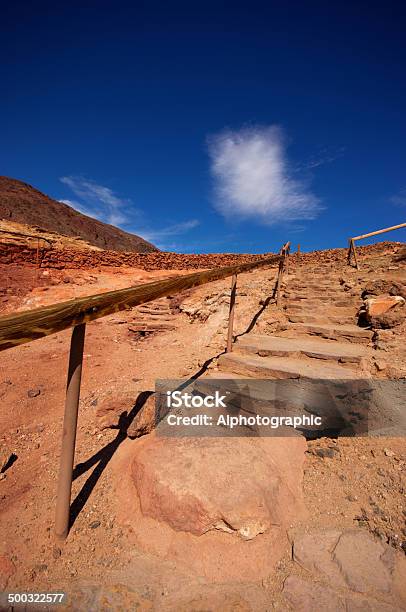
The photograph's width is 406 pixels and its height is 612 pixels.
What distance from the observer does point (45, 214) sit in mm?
43594

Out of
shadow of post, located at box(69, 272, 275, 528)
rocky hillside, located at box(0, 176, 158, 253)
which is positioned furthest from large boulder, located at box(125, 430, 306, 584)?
rocky hillside, located at box(0, 176, 158, 253)

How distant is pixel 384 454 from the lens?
2.21 m

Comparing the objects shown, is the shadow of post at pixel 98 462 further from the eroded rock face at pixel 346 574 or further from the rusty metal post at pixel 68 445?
the eroded rock face at pixel 346 574

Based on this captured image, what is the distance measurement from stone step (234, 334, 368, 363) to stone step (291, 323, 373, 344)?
12 cm

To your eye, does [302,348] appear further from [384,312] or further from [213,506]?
[213,506]

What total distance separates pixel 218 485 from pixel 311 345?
95.1 inches

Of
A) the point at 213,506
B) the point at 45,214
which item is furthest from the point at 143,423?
the point at 45,214

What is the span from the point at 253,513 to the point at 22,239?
1417 cm

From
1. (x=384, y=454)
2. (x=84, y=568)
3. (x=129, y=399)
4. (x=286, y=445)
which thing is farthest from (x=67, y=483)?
(x=384, y=454)

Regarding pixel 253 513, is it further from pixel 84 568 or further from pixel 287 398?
pixel 287 398

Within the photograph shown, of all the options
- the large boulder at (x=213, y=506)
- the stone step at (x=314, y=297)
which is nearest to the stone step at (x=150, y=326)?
the stone step at (x=314, y=297)

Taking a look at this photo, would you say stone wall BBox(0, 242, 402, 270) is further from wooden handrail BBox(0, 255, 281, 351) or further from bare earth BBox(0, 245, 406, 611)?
wooden handrail BBox(0, 255, 281, 351)

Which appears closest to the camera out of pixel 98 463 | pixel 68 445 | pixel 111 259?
pixel 68 445

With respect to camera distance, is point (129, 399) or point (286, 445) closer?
point (286, 445)
